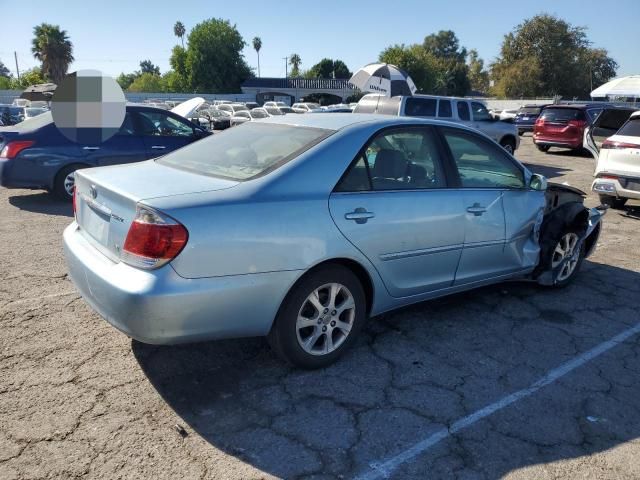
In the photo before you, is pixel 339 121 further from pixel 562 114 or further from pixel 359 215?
pixel 562 114

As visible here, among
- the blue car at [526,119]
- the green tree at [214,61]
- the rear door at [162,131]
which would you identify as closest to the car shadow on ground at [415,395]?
the rear door at [162,131]

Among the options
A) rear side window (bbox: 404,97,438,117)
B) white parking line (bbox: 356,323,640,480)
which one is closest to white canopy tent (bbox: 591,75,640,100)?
rear side window (bbox: 404,97,438,117)

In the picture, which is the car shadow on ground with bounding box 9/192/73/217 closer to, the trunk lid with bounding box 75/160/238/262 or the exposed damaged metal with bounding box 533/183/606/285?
the trunk lid with bounding box 75/160/238/262

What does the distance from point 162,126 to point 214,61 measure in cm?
6565

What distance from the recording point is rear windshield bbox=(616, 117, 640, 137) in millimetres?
7732

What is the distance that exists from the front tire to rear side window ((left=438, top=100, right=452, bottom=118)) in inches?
420

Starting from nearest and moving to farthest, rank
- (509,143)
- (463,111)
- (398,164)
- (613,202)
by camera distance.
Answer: (398,164) → (613,202) → (463,111) → (509,143)

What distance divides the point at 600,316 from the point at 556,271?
56 centimetres

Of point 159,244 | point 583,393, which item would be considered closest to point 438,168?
point 583,393

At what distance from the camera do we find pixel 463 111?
13.7 meters

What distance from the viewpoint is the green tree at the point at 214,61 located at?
6862 centimetres

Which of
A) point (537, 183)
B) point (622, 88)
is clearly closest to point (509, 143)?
point (622, 88)

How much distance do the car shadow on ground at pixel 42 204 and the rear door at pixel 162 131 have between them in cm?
149

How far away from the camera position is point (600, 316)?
4281 millimetres
